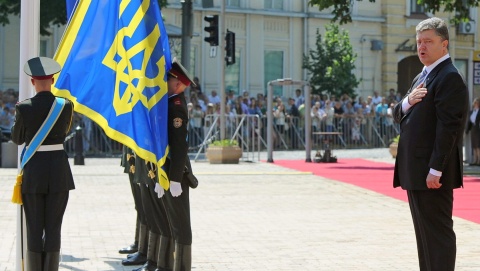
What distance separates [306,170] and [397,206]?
9.47 meters

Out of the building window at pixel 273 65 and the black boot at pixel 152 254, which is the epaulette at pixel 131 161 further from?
the building window at pixel 273 65

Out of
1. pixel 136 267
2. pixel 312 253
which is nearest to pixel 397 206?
pixel 312 253

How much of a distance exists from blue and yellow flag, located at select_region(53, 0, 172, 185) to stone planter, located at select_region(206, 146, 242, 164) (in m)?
17.8

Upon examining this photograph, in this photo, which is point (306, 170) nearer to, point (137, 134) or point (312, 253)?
point (312, 253)

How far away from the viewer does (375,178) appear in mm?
22922

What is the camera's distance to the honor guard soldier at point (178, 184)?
895 centimetres

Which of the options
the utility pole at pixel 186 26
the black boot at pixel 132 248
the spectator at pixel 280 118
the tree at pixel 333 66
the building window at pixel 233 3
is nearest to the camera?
the black boot at pixel 132 248

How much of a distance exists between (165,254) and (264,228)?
409cm

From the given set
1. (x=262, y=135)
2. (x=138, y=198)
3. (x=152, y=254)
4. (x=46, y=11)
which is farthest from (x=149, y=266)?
(x=46, y=11)

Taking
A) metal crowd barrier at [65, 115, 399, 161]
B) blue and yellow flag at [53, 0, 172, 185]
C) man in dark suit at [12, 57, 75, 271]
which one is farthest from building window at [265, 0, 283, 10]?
man in dark suit at [12, 57, 75, 271]

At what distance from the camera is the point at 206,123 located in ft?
102

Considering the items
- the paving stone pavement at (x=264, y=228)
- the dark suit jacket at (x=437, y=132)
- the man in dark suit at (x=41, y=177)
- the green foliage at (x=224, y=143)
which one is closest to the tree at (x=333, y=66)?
the green foliage at (x=224, y=143)

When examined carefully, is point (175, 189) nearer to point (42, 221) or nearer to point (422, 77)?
point (42, 221)

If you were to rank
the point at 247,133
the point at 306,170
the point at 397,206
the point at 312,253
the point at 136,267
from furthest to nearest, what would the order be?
the point at 247,133 < the point at 306,170 < the point at 397,206 < the point at 312,253 < the point at 136,267
